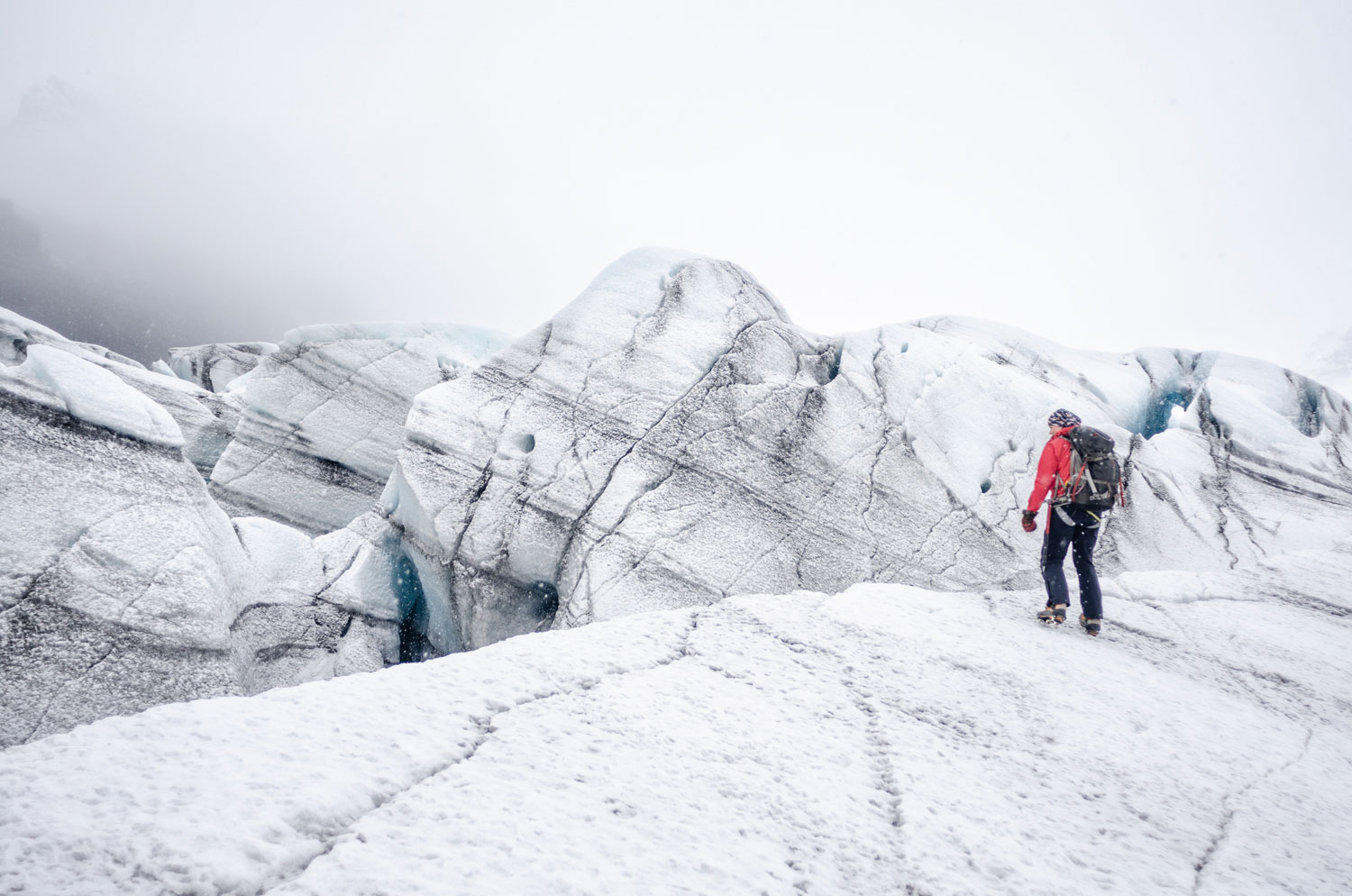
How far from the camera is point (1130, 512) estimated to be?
306 inches

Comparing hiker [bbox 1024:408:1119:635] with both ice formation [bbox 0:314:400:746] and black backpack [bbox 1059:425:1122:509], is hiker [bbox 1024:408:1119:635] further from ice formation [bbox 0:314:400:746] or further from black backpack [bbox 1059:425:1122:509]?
ice formation [bbox 0:314:400:746]

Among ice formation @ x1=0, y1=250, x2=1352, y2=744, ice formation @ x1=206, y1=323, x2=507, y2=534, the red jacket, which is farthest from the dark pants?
ice formation @ x1=206, y1=323, x2=507, y2=534

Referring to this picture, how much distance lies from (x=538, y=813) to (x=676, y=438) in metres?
6.24

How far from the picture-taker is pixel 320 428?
41.5ft

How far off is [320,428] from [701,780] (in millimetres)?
13476

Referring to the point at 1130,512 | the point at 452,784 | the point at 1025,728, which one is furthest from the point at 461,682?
the point at 1130,512

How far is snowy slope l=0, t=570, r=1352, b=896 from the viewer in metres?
1.43

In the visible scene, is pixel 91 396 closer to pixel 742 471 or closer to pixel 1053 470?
pixel 742 471

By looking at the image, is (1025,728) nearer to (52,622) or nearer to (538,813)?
(538,813)

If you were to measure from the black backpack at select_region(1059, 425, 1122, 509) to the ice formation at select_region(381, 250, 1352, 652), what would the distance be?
3.04 metres

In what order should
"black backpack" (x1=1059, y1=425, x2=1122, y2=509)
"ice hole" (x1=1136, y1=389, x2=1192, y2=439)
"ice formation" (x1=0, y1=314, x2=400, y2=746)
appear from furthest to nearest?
1. "ice hole" (x1=1136, y1=389, x2=1192, y2=439)
2. "ice formation" (x1=0, y1=314, x2=400, y2=746)
3. "black backpack" (x1=1059, y1=425, x2=1122, y2=509)

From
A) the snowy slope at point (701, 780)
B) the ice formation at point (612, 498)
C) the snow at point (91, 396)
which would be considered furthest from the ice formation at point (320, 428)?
the snowy slope at point (701, 780)

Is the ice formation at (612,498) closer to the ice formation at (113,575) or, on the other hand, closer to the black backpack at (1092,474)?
the ice formation at (113,575)

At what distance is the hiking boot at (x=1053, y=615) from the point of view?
13.6ft
